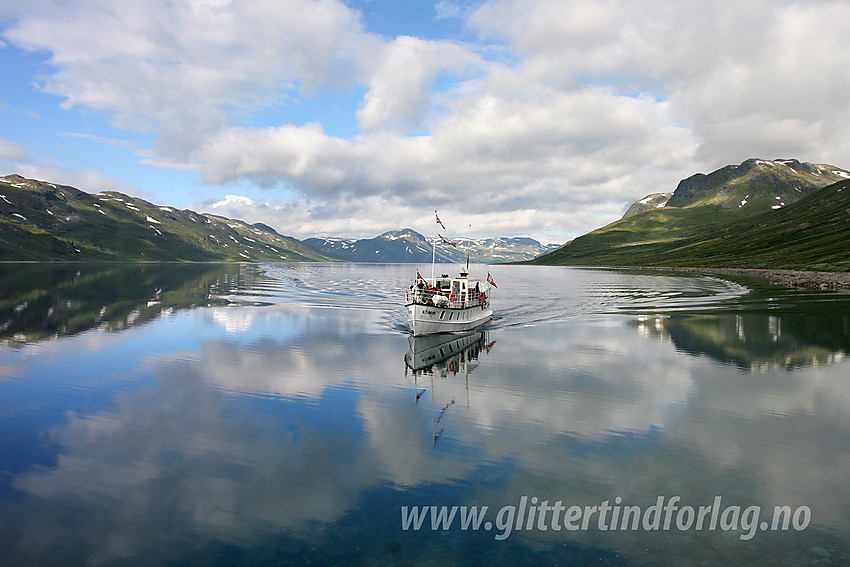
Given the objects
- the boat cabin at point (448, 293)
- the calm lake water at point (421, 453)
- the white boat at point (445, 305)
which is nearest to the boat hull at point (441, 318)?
the white boat at point (445, 305)

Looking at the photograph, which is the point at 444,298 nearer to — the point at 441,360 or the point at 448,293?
the point at 448,293

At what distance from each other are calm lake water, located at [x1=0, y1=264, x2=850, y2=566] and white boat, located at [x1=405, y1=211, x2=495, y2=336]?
19.1 ft

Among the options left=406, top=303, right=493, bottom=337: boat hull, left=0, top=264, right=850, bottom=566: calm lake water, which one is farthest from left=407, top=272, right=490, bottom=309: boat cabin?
left=0, top=264, right=850, bottom=566: calm lake water

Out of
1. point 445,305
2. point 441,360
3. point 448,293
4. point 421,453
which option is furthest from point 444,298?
point 421,453

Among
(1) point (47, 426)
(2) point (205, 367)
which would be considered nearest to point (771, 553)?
(1) point (47, 426)

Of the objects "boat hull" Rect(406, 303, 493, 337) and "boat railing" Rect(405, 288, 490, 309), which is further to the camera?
"boat railing" Rect(405, 288, 490, 309)

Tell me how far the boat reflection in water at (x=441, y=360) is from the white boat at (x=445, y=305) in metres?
1.32

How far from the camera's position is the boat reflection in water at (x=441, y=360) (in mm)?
27725

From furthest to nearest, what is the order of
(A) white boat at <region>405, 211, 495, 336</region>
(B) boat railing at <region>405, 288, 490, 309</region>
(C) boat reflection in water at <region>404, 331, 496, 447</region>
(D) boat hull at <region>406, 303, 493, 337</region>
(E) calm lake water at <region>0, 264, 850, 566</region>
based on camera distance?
(B) boat railing at <region>405, 288, 490, 309</region> → (A) white boat at <region>405, 211, 495, 336</region> → (D) boat hull at <region>406, 303, 493, 337</region> → (C) boat reflection in water at <region>404, 331, 496, 447</region> → (E) calm lake water at <region>0, 264, 850, 566</region>

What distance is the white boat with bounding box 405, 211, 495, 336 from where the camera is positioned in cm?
Result: 4991

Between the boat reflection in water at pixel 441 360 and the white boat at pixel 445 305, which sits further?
the white boat at pixel 445 305

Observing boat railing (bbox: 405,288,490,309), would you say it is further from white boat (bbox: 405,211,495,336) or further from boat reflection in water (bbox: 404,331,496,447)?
boat reflection in water (bbox: 404,331,496,447)

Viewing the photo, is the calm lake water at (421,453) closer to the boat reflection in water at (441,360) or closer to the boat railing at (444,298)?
the boat reflection in water at (441,360)

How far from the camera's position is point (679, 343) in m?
45.8
